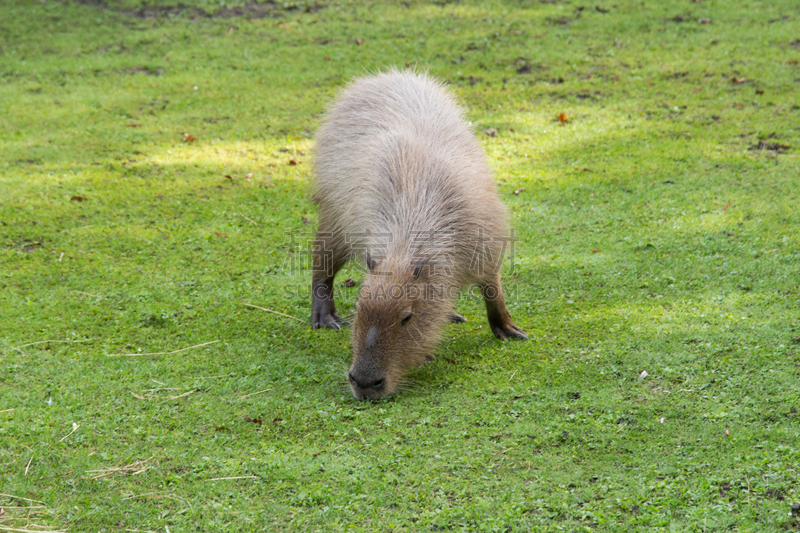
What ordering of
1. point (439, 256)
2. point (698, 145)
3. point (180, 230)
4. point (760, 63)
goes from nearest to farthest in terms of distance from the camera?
1. point (439, 256)
2. point (180, 230)
3. point (698, 145)
4. point (760, 63)

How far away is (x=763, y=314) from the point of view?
3756 millimetres

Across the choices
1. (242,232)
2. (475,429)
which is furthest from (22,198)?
(475,429)

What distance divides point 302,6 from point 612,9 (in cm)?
435

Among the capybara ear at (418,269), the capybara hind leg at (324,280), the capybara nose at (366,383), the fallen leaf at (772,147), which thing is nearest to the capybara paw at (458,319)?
the capybara hind leg at (324,280)

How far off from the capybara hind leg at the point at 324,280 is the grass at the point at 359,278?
0.49ft

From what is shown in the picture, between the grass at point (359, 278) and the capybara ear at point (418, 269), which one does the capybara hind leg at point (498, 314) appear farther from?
the capybara ear at point (418, 269)

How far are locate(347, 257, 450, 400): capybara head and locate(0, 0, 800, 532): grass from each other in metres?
0.15

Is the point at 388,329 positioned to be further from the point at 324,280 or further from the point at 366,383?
the point at 324,280

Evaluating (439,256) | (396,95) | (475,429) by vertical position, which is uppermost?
(396,95)

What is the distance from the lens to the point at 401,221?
373cm

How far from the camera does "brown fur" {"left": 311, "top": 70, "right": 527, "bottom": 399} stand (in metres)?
3.49

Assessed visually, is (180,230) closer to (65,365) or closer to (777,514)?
(65,365)

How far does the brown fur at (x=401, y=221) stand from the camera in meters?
3.49

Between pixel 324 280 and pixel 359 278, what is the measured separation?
2.05 ft
